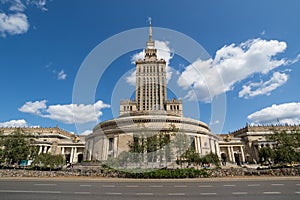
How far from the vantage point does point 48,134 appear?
287ft

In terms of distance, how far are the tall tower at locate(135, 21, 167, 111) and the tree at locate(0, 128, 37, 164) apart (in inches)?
2222

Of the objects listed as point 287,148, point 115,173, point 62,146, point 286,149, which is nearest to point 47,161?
point 115,173

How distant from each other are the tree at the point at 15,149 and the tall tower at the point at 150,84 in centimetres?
5644

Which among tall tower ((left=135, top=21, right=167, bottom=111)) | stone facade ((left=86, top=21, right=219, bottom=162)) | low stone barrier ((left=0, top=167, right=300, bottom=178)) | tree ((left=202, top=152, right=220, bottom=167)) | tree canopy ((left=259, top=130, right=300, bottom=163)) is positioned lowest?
low stone barrier ((left=0, top=167, right=300, bottom=178))

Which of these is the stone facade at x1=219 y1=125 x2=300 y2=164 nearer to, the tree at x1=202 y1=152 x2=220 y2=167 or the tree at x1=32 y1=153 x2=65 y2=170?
the tree at x1=202 y1=152 x2=220 y2=167

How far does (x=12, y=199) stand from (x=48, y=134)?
8908cm

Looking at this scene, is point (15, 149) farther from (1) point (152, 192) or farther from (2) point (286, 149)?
(2) point (286, 149)

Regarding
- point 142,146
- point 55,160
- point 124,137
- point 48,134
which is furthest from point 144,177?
point 48,134

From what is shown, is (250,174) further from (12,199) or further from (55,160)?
(55,160)

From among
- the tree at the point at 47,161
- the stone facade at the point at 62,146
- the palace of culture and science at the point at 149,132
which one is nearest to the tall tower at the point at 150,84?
the palace of culture and science at the point at 149,132

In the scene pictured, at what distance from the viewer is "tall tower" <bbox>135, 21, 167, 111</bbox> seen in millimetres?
92500

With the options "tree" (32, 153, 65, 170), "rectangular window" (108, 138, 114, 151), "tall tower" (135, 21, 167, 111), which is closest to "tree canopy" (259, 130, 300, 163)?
"rectangular window" (108, 138, 114, 151)

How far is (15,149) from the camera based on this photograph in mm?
36781

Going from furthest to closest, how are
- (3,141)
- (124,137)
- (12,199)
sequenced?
(124,137)
(3,141)
(12,199)
